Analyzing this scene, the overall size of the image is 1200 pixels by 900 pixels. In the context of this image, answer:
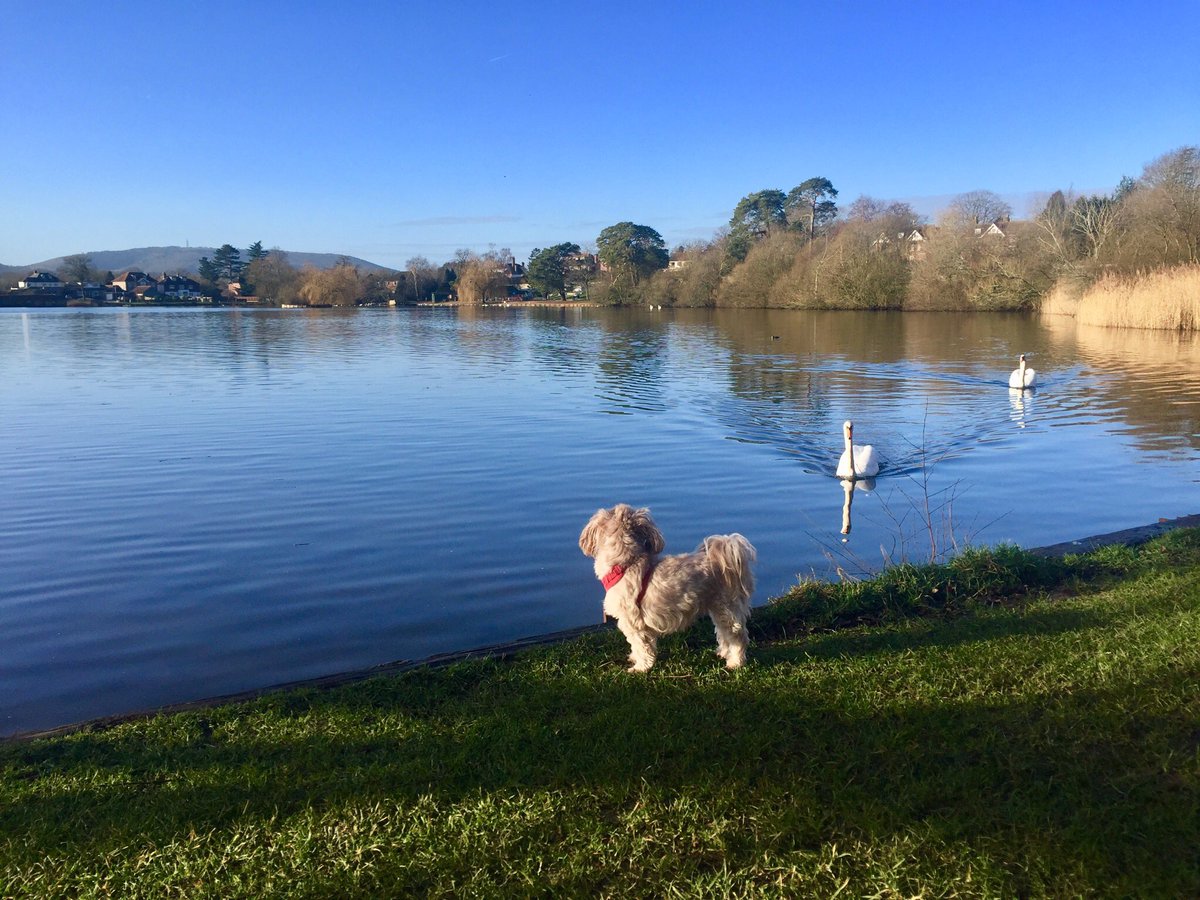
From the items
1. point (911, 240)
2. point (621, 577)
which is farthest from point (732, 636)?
point (911, 240)

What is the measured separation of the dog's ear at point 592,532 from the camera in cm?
537

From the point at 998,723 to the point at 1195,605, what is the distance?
2535 mm

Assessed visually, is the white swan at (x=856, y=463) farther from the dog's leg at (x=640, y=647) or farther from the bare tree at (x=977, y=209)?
the bare tree at (x=977, y=209)

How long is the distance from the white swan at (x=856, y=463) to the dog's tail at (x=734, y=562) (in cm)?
753

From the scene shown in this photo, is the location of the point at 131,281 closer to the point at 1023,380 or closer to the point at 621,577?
the point at 1023,380

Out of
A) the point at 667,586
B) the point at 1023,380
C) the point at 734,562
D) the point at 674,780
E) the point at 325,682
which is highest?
the point at 1023,380

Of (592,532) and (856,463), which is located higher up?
(592,532)

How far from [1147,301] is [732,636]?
4323cm

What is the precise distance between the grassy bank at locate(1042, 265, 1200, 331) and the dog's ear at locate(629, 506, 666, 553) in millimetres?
40648

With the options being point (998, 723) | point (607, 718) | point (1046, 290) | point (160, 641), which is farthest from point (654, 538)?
point (1046, 290)

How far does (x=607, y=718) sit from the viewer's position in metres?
4.33

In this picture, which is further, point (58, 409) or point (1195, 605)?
point (58, 409)

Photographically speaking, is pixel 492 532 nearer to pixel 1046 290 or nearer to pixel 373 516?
pixel 373 516

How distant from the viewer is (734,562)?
5.08m
